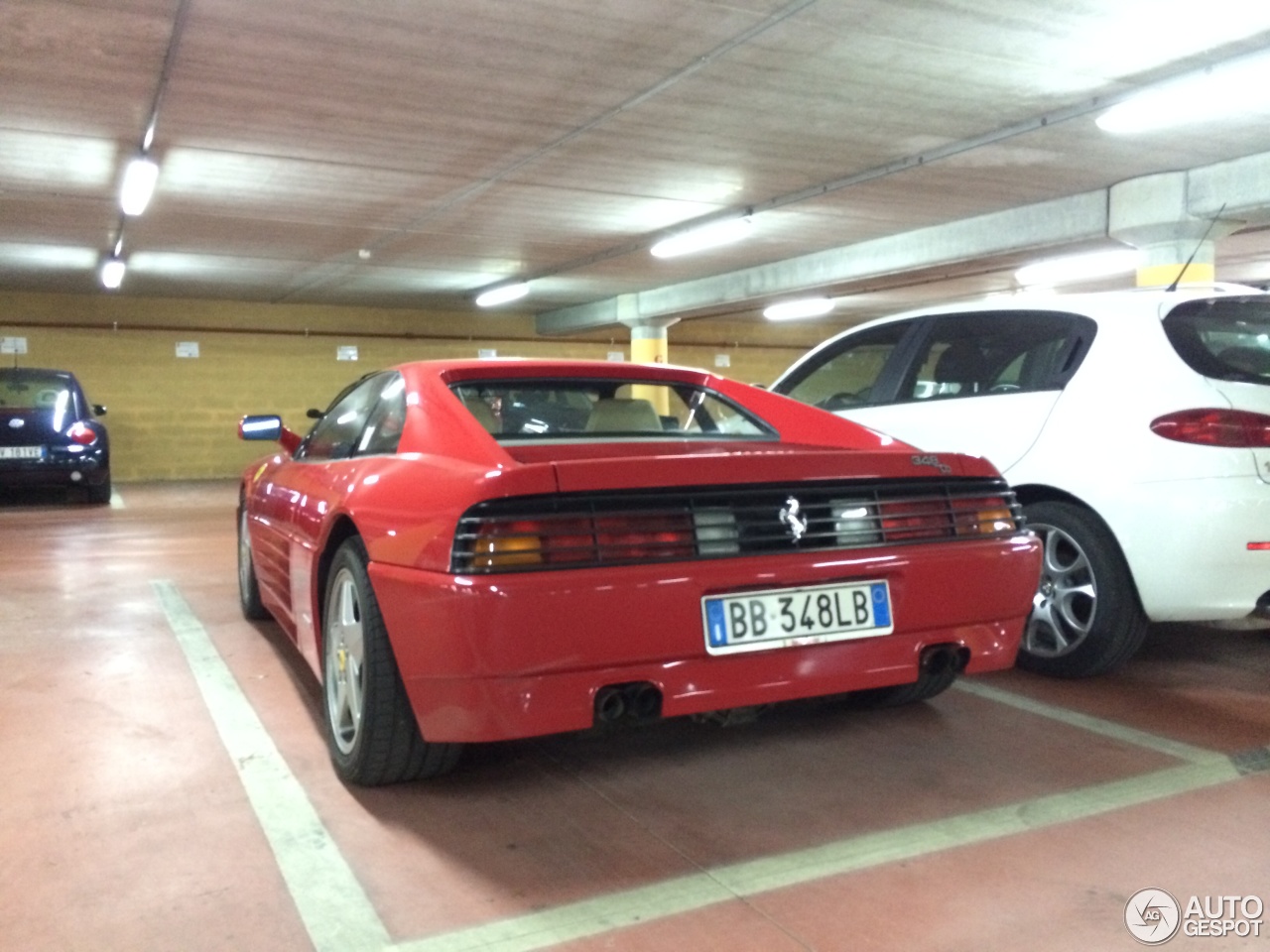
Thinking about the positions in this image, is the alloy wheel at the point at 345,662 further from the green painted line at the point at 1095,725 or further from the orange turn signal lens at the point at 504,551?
the green painted line at the point at 1095,725

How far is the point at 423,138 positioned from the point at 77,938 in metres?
7.07

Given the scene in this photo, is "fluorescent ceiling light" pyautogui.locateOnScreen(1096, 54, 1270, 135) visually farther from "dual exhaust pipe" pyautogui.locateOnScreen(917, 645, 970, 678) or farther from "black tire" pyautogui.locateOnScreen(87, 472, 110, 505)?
"black tire" pyautogui.locateOnScreen(87, 472, 110, 505)

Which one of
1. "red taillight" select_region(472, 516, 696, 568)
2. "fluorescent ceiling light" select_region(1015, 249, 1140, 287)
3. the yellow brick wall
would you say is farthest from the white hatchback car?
the yellow brick wall

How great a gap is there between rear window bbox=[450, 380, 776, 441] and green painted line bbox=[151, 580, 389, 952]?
1169 millimetres

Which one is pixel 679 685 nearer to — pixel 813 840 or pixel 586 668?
pixel 586 668

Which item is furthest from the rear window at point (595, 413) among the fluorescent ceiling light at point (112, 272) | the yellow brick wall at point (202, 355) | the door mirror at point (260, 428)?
the yellow brick wall at point (202, 355)

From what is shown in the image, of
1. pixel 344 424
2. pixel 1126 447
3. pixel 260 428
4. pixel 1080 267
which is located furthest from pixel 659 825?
pixel 1080 267

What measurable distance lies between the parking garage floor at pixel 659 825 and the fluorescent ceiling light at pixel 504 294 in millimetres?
13066

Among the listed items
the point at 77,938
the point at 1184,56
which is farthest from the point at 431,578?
the point at 1184,56

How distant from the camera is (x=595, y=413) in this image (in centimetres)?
341

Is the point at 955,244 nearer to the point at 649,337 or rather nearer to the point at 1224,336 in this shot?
the point at 649,337

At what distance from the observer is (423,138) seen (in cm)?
800

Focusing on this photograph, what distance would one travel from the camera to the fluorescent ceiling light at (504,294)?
16.4 metres

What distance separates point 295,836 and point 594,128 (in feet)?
21.0
